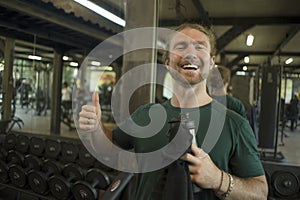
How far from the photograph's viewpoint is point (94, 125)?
83cm

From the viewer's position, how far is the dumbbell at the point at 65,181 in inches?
97.7

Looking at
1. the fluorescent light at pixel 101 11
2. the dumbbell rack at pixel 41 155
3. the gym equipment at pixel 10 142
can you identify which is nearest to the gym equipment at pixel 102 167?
the dumbbell rack at pixel 41 155

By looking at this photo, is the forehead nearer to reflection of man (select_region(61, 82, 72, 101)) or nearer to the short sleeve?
the short sleeve

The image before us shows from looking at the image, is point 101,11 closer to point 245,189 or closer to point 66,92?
point 66,92

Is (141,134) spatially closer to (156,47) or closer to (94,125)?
(94,125)

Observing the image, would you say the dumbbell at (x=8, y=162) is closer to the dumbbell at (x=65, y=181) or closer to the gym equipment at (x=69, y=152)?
the gym equipment at (x=69, y=152)

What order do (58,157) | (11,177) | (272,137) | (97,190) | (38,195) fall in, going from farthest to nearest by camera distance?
(272,137) < (58,157) < (11,177) < (38,195) < (97,190)

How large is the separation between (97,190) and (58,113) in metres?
3.40

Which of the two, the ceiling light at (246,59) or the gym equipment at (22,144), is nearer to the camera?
the gym equipment at (22,144)

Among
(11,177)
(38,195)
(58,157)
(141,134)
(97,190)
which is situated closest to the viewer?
(141,134)

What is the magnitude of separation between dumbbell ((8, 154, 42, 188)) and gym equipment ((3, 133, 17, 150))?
2.03ft

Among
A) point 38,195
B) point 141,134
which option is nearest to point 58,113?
point 38,195

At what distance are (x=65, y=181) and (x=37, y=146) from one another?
988mm

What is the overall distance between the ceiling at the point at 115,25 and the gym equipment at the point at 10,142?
1.41m
